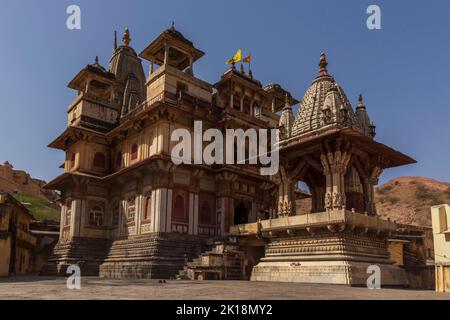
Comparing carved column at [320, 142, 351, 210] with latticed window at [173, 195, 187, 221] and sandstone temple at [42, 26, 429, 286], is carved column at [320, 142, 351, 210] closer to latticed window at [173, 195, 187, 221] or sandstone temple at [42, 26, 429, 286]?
sandstone temple at [42, 26, 429, 286]

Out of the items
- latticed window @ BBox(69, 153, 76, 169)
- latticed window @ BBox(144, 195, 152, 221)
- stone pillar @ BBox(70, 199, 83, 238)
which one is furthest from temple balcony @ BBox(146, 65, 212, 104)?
stone pillar @ BBox(70, 199, 83, 238)

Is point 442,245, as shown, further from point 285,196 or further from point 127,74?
point 127,74

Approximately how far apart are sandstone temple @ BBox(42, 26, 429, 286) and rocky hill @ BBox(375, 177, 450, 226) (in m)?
31.7

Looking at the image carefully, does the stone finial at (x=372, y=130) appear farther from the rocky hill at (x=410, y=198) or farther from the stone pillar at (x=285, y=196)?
the rocky hill at (x=410, y=198)

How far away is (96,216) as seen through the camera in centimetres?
3177

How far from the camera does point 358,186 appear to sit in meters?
23.0

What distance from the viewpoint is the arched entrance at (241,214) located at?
30.3 meters

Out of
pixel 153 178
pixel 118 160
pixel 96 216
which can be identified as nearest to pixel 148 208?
pixel 153 178

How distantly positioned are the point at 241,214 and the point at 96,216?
10.8 meters

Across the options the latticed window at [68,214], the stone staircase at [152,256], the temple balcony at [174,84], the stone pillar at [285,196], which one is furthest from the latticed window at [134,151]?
the stone pillar at [285,196]

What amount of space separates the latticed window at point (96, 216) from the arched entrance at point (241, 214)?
10025mm
